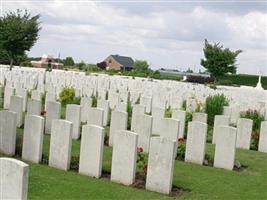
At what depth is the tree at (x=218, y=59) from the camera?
42.0 metres

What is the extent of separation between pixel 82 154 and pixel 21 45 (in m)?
28.5

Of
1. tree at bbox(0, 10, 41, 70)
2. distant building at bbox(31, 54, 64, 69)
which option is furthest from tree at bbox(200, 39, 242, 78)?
distant building at bbox(31, 54, 64, 69)

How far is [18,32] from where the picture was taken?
113ft

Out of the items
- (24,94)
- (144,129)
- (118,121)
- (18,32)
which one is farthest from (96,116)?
(18,32)

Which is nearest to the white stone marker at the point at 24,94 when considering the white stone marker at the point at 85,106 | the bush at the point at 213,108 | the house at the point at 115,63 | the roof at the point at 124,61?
the white stone marker at the point at 85,106

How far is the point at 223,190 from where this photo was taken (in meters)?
8.10

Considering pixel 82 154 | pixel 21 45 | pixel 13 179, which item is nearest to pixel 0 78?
pixel 21 45

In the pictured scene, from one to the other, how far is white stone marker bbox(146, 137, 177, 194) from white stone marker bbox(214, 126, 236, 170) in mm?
Answer: 2526

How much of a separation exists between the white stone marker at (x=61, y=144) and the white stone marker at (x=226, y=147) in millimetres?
3294

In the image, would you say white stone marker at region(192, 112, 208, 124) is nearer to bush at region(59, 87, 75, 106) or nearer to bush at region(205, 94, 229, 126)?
bush at region(205, 94, 229, 126)

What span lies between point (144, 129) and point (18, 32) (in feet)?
84.3

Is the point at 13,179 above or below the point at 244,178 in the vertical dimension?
above

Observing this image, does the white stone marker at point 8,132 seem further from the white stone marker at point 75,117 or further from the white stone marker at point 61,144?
the white stone marker at point 75,117

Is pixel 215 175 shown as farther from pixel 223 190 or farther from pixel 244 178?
pixel 223 190
